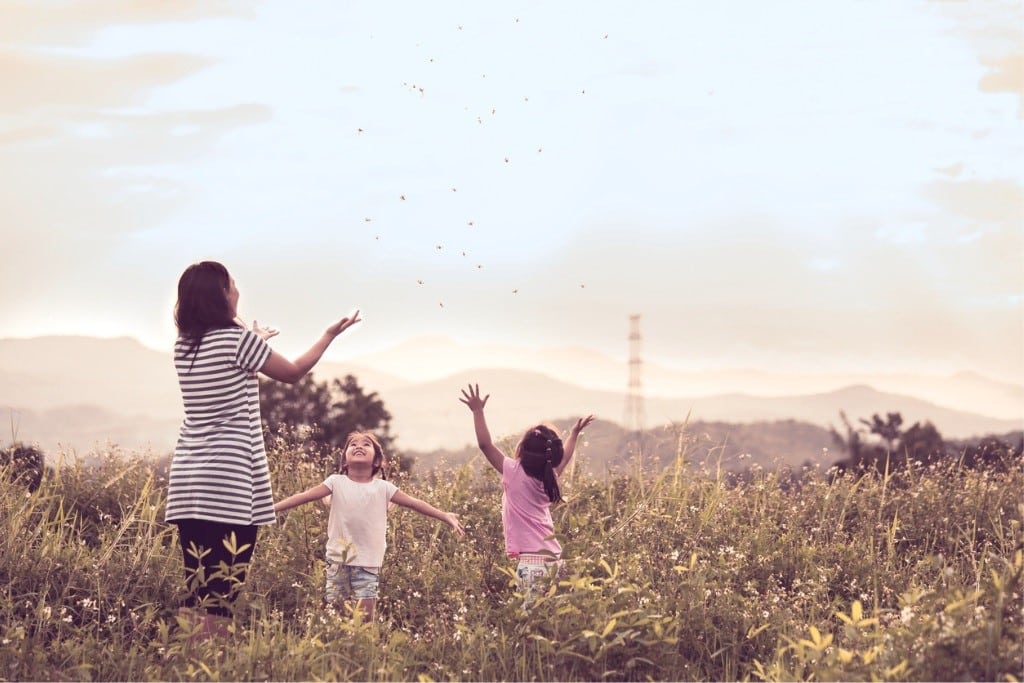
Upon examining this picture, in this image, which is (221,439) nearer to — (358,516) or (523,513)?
(358,516)

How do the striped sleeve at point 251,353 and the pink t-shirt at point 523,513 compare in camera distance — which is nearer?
the striped sleeve at point 251,353

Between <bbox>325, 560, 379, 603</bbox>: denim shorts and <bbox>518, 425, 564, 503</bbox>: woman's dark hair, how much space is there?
1170 mm

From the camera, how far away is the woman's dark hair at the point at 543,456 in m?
7.12

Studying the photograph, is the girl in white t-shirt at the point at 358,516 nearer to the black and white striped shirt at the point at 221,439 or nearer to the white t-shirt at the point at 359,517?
the white t-shirt at the point at 359,517

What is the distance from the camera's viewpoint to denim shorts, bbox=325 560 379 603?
6.81m

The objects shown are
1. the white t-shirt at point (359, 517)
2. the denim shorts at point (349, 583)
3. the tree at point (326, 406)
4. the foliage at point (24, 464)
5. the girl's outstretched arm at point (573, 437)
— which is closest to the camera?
the denim shorts at point (349, 583)

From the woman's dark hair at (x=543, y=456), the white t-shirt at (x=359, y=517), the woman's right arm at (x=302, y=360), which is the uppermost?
the woman's right arm at (x=302, y=360)

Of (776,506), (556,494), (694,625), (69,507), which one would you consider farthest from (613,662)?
(69,507)

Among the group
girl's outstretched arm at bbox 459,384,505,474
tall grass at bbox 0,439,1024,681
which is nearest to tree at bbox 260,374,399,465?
tall grass at bbox 0,439,1024,681

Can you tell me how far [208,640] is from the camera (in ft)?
18.8

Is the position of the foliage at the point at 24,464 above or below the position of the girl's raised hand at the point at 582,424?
below

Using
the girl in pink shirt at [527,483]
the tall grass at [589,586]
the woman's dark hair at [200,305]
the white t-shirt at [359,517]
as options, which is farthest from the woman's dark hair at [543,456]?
the woman's dark hair at [200,305]

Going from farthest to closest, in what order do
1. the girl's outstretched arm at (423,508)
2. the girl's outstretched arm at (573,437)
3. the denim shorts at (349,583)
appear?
the girl's outstretched arm at (573,437) < the girl's outstretched arm at (423,508) < the denim shorts at (349,583)

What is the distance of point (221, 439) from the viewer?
6.10 m
